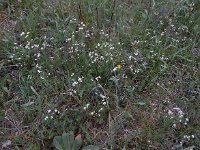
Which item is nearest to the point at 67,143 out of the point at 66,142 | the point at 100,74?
the point at 66,142

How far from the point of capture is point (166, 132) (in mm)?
2660

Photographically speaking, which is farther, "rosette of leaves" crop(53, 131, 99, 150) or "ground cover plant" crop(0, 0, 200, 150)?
"ground cover plant" crop(0, 0, 200, 150)

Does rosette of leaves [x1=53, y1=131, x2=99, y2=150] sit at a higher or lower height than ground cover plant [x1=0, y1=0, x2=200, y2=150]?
lower

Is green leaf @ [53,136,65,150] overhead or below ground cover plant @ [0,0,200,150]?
below

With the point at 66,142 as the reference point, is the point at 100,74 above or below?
above

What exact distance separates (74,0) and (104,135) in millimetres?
1384

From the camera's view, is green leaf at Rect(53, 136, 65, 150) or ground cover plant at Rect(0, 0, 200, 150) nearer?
green leaf at Rect(53, 136, 65, 150)

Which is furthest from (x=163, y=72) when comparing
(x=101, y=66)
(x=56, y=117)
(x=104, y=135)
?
(x=56, y=117)

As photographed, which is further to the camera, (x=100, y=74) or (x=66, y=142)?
(x=100, y=74)

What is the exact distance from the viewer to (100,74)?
117 inches

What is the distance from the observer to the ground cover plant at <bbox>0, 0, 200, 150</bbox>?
2.69m

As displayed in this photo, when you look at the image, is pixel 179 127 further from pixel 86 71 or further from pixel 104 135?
pixel 86 71

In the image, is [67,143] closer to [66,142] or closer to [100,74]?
[66,142]

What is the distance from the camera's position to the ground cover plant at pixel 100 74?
2.69 m
